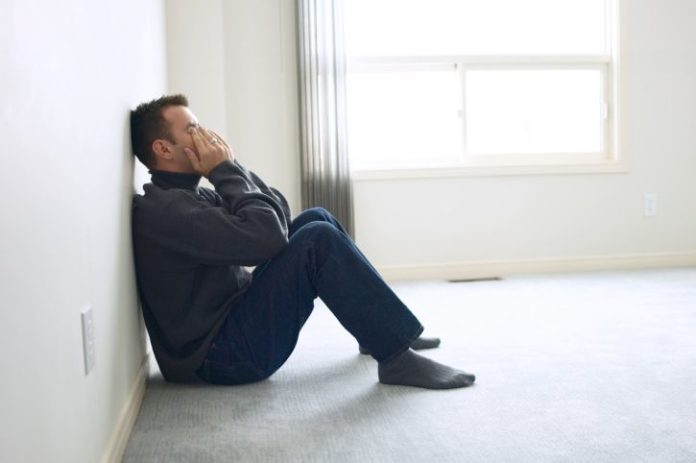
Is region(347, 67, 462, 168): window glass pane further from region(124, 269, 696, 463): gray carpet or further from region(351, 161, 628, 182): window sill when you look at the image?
region(124, 269, 696, 463): gray carpet

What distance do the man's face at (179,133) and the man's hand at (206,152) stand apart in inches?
0.6

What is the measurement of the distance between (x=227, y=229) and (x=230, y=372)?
43 centimetres

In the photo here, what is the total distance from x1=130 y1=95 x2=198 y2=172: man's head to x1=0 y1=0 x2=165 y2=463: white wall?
0.37ft

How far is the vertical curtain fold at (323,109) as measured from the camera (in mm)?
4039

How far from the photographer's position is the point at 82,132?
144 cm

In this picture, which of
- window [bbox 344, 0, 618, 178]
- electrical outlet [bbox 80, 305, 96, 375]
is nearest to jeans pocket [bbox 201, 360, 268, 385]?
electrical outlet [bbox 80, 305, 96, 375]

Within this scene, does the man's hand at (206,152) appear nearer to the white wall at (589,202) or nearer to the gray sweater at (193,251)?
the gray sweater at (193,251)

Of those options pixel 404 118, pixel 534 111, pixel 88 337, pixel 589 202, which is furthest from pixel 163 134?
pixel 589 202

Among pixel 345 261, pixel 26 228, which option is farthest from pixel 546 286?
pixel 26 228

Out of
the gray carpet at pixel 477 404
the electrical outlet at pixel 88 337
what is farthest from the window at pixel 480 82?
the electrical outlet at pixel 88 337

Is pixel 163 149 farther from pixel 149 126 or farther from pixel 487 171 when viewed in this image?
pixel 487 171

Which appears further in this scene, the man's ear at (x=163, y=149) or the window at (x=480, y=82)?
the window at (x=480, y=82)

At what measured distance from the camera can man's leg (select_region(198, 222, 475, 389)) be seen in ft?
6.80

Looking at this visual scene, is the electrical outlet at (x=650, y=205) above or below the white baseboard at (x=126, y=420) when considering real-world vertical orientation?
above
